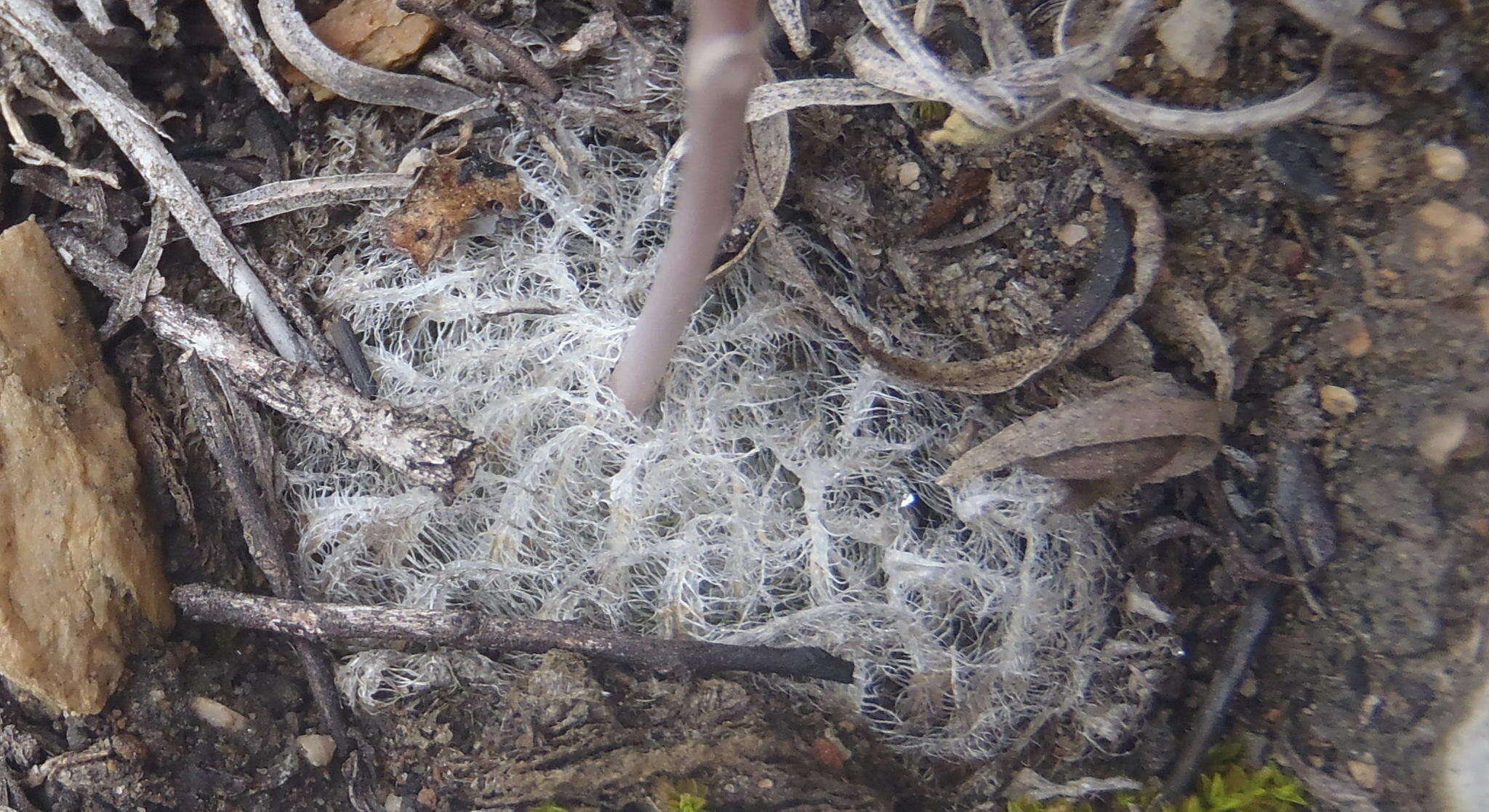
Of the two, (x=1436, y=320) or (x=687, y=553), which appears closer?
(x=1436, y=320)

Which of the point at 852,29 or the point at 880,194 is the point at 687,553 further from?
the point at 852,29

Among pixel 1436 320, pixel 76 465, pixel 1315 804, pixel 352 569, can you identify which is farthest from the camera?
pixel 352 569

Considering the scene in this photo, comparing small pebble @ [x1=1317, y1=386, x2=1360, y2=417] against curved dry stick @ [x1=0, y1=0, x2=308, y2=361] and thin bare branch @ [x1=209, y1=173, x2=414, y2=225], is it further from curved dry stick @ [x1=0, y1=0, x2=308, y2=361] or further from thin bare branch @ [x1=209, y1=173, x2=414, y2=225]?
curved dry stick @ [x1=0, y1=0, x2=308, y2=361]

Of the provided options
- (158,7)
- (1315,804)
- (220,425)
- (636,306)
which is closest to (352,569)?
(220,425)

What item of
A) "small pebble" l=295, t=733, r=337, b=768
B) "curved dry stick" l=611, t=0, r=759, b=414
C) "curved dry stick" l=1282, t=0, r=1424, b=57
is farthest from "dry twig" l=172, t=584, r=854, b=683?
"curved dry stick" l=1282, t=0, r=1424, b=57

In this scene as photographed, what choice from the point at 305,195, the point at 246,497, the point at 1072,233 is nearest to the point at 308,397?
the point at 246,497

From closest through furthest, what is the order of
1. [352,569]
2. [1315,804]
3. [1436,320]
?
[1436,320]
[1315,804]
[352,569]

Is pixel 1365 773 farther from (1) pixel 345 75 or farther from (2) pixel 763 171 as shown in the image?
(1) pixel 345 75
